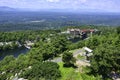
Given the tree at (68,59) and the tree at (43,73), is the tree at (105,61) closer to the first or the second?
the tree at (68,59)

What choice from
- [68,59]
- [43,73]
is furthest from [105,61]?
[43,73]

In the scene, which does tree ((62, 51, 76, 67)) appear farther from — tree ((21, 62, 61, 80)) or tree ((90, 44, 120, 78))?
tree ((90, 44, 120, 78))

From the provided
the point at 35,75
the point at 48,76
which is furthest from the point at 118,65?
the point at 35,75

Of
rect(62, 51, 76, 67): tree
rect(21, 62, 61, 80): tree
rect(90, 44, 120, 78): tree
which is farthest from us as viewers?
rect(62, 51, 76, 67): tree

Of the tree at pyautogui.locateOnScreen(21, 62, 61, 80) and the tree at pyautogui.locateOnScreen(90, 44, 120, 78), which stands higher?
the tree at pyautogui.locateOnScreen(90, 44, 120, 78)

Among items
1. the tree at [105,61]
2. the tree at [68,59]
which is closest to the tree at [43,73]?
the tree at [68,59]

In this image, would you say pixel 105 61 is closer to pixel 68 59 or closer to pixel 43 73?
pixel 68 59

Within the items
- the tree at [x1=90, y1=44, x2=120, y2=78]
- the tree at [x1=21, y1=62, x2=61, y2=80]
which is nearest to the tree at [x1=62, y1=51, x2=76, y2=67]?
the tree at [x1=21, y1=62, x2=61, y2=80]

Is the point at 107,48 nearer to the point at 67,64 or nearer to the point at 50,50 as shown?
the point at 67,64
